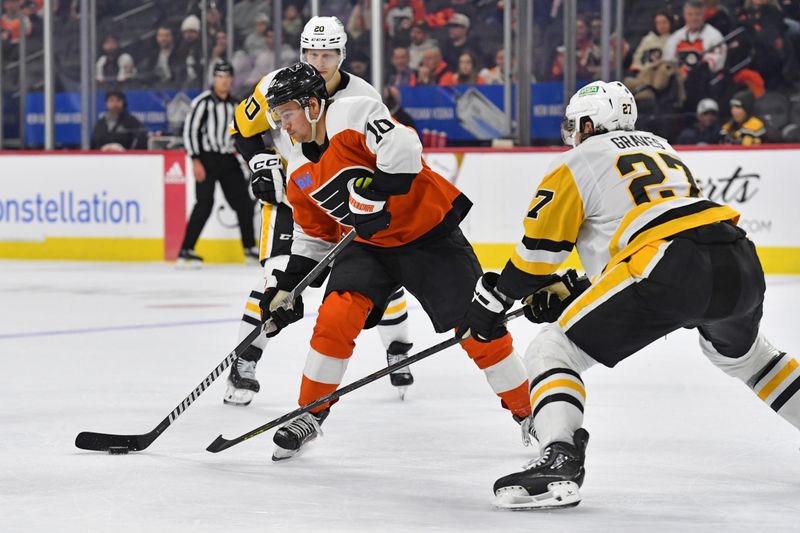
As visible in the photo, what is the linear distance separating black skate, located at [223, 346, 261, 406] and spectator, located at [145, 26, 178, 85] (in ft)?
22.1

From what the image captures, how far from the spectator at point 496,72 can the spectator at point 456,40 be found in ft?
0.36

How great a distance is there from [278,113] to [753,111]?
5.70m

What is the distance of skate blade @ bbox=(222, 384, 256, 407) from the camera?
155 inches

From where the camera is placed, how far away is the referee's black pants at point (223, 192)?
894 centimetres

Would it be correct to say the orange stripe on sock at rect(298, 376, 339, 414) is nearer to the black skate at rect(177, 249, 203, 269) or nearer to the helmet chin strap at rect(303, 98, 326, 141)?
the helmet chin strap at rect(303, 98, 326, 141)

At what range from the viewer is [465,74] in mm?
9203

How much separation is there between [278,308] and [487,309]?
789 millimetres

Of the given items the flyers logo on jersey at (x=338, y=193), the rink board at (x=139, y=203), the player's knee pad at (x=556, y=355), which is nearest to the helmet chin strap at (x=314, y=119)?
the flyers logo on jersey at (x=338, y=193)

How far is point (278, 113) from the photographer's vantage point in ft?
10.3

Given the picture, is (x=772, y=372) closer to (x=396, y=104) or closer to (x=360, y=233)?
(x=360, y=233)

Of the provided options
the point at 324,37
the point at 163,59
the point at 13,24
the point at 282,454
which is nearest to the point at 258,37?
the point at 163,59

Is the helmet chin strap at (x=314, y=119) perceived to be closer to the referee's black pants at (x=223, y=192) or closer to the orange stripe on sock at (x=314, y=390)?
the orange stripe on sock at (x=314, y=390)

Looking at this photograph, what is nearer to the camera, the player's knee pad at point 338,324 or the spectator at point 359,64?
the player's knee pad at point 338,324

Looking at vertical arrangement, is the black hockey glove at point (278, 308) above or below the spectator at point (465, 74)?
below
